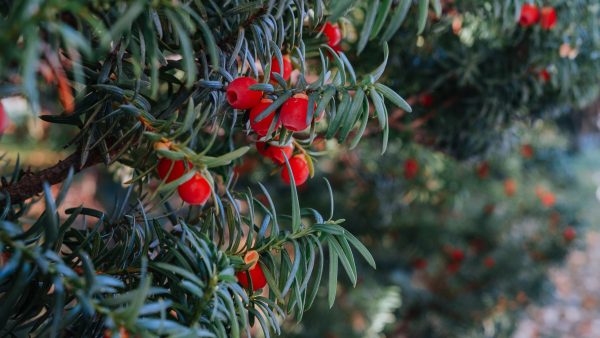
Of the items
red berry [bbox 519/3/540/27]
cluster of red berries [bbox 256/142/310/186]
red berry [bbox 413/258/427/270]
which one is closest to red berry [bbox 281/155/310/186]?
cluster of red berries [bbox 256/142/310/186]

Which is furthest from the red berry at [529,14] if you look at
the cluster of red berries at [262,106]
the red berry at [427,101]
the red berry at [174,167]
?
the red berry at [174,167]

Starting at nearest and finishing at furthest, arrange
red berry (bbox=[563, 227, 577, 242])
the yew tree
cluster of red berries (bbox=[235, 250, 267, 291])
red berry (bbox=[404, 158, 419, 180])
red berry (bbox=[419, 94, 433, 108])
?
the yew tree, cluster of red berries (bbox=[235, 250, 267, 291]), red berry (bbox=[419, 94, 433, 108]), red berry (bbox=[404, 158, 419, 180]), red berry (bbox=[563, 227, 577, 242])

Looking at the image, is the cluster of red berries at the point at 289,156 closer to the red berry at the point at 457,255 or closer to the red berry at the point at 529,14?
the red berry at the point at 529,14

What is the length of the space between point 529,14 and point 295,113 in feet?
1.99

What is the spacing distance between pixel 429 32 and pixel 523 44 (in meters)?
0.21

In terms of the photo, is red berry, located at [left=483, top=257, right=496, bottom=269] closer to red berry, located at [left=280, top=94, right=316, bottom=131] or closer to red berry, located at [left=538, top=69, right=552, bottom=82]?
red berry, located at [left=538, top=69, right=552, bottom=82]

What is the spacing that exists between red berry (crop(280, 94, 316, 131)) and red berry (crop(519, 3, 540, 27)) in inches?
22.9

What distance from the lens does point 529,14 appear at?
909 mm

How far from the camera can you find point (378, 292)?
75.9 inches

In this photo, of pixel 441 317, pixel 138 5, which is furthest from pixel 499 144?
pixel 441 317

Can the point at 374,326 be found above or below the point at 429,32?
below

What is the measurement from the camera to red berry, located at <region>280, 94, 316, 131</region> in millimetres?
496

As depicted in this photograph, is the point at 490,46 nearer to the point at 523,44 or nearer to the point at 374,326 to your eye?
the point at 523,44

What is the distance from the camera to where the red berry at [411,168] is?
1.63 meters
